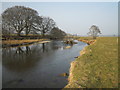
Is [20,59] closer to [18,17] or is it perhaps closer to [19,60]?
[19,60]

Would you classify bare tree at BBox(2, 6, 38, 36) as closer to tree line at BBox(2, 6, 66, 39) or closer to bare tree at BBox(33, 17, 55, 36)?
tree line at BBox(2, 6, 66, 39)

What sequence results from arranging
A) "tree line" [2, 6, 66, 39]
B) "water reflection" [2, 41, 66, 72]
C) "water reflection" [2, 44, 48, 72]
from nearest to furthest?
1. "water reflection" [2, 44, 48, 72]
2. "water reflection" [2, 41, 66, 72]
3. "tree line" [2, 6, 66, 39]

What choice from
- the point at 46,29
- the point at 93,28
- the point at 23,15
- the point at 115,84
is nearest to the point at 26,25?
the point at 23,15

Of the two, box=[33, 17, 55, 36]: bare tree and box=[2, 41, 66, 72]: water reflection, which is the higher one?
box=[33, 17, 55, 36]: bare tree

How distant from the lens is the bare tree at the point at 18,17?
1239 inches

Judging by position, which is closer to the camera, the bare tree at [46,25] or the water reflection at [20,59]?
the water reflection at [20,59]

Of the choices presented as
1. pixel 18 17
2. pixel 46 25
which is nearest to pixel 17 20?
pixel 18 17

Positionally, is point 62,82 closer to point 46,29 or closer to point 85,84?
point 85,84

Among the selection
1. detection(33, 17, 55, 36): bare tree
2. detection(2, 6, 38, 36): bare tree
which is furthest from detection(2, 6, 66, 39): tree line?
detection(33, 17, 55, 36): bare tree

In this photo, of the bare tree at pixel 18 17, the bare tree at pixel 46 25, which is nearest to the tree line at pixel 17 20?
the bare tree at pixel 18 17

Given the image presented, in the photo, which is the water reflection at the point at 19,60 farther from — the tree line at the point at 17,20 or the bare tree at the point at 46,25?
the bare tree at the point at 46,25

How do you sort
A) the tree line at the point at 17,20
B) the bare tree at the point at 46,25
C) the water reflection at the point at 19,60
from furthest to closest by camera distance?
the bare tree at the point at 46,25, the tree line at the point at 17,20, the water reflection at the point at 19,60

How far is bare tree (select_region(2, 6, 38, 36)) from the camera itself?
31.5m

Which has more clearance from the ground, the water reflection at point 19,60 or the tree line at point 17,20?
the tree line at point 17,20
